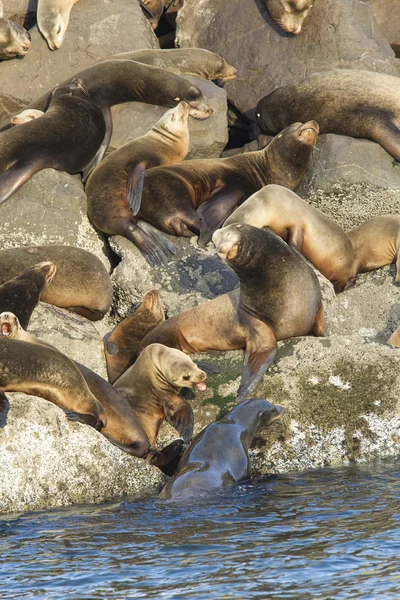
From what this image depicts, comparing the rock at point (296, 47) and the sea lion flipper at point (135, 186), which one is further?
the rock at point (296, 47)

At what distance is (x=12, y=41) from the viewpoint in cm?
1180

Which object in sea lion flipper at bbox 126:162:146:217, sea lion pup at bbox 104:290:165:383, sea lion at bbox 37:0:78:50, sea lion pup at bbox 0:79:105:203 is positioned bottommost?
sea lion pup at bbox 104:290:165:383

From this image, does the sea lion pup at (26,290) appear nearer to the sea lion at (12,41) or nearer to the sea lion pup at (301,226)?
the sea lion pup at (301,226)

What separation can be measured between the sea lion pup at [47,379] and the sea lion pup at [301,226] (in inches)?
109

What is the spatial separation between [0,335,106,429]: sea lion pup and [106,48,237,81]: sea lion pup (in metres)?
6.23

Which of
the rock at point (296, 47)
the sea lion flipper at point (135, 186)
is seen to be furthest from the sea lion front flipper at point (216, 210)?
the rock at point (296, 47)

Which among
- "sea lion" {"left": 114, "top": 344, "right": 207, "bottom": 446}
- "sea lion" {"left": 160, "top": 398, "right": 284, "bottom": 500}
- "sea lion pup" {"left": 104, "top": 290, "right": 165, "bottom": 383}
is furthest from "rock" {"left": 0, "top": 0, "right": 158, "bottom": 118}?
"sea lion" {"left": 160, "top": 398, "right": 284, "bottom": 500}

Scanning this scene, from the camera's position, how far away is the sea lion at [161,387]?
734 cm

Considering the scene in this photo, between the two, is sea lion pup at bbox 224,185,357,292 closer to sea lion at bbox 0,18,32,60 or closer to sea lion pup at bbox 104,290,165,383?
sea lion pup at bbox 104,290,165,383

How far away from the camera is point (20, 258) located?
8.95m

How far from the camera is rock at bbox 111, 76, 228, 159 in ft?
36.6

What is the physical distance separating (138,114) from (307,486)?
19.2ft

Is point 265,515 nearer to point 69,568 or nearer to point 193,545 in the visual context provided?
point 193,545

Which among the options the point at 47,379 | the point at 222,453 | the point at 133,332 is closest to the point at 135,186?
the point at 133,332
